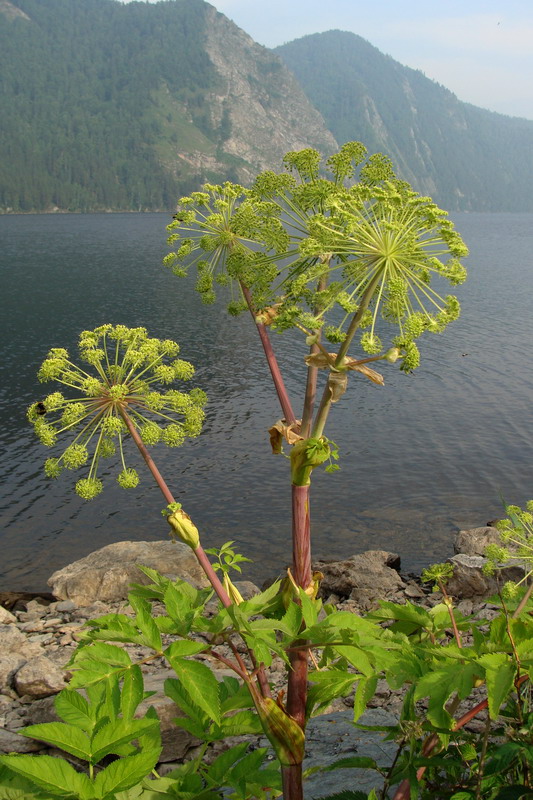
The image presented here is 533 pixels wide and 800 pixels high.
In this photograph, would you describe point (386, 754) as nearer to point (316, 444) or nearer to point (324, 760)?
point (324, 760)

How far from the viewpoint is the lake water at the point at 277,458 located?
977 inches

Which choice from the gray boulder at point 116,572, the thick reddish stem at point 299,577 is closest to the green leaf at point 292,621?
the thick reddish stem at point 299,577

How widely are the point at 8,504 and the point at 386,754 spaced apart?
25470 millimetres

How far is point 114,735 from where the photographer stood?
2.55 metres

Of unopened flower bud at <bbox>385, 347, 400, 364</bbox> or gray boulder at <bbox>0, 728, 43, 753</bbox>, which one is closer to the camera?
unopened flower bud at <bbox>385, 347, 400, 364</bbox>

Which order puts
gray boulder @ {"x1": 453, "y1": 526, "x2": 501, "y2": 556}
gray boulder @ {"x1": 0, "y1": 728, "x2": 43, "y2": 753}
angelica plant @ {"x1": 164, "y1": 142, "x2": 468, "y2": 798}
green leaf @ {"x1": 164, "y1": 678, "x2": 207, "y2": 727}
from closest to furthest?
angelica plant @ {"x1": 164, "y1": 142, "x2": 468, "y2": 798} → green leaf @ {"x1": 164, "y1": 678, "x2": 207, "y2": 727} → gray boulder @ {"x1": 0, "y1": 728, "x2": 43, "y2": 753} → gray boulder @ {"x1": 453, "y1": 526, "x2": 501, "y2": 556}

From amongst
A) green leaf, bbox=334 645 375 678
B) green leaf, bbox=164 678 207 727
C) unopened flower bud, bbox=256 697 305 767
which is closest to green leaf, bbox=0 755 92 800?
unopened flower bud, bbox=256 697 305 767

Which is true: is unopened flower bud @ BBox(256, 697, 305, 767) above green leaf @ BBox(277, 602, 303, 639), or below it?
below

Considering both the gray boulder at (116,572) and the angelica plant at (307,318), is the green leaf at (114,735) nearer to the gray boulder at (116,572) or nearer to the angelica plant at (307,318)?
the angelica plant at (307,318)

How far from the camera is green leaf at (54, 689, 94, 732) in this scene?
2670mm

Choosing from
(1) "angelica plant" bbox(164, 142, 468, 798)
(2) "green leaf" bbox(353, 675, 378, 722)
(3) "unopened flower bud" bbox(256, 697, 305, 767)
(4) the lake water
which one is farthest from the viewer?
(4) the lake water

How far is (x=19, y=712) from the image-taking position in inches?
377

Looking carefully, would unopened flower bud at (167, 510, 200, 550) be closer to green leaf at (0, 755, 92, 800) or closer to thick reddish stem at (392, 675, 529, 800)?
green leaf at (0, 755, 92, 800)

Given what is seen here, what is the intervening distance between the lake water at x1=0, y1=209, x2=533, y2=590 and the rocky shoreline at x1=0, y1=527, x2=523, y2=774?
2768 mm
